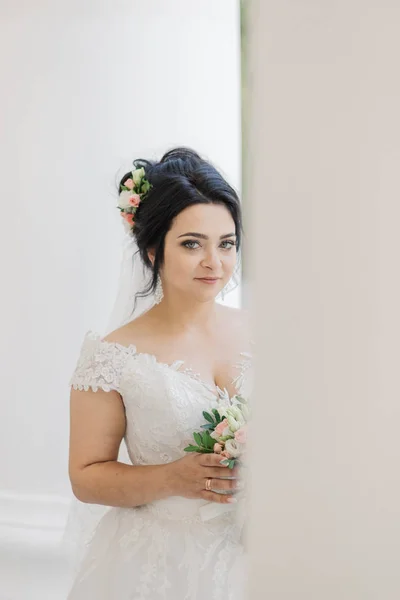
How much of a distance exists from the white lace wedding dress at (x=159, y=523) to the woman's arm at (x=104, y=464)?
0.10 feet

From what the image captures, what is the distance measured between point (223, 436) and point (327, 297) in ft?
3.95

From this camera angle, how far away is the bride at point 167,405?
61.9 inches

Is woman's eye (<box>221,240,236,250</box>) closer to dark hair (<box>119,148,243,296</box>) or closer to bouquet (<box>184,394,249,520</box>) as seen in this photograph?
dark hair (<box>119,148,243,296</box>)

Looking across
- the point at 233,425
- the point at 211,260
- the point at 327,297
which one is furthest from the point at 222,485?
the point at 327,297

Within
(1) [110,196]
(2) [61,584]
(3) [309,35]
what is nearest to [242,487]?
(3) [309,35]

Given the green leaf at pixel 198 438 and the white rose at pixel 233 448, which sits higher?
the green leaf at pixel 198 438

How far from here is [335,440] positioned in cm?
26

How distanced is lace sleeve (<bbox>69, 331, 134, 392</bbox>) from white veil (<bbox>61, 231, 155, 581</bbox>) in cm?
24

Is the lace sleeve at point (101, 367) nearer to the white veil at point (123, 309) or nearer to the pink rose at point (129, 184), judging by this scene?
the white veil at point (123, 309)

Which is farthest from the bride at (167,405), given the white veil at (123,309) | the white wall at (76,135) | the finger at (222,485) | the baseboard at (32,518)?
the baseboard at (32,518)

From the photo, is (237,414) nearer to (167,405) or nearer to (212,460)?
(212,460)

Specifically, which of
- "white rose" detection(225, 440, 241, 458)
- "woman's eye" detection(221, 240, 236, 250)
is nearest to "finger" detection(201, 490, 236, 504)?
"white rose" detection(225, 440, 241, 458)

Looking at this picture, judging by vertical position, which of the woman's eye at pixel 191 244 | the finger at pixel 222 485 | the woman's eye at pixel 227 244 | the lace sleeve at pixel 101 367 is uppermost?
the woman's eye at pixel 227 244

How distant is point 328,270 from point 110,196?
2544 mm
